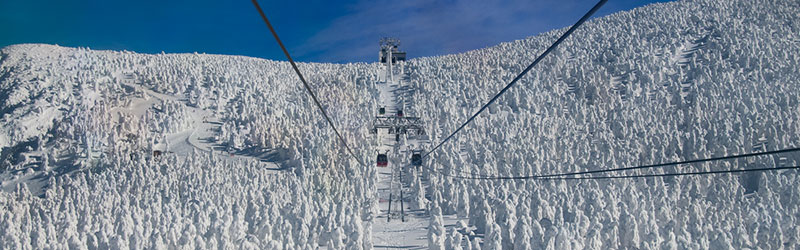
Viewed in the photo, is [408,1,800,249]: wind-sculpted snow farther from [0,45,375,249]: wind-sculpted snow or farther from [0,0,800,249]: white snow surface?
[0,45,375,249]: wind-sculpted snow

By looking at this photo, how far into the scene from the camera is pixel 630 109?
5177 inches

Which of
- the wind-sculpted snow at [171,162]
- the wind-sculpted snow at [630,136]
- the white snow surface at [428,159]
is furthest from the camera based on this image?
the wind-sculpted snow at [171,162]

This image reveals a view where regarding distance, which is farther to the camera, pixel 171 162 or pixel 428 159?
pixel 171 162

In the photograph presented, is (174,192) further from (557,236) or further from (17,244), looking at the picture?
(557,236)

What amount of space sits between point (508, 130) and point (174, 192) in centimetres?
6362

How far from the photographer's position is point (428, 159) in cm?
8756

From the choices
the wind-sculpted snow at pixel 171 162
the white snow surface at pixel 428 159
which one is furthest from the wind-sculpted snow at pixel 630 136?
the wind-sculpted snow at pixel 171 162

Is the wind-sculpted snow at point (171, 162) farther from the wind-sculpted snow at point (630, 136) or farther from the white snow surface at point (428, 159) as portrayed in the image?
the wind-sculpted snow at point (630, 136)

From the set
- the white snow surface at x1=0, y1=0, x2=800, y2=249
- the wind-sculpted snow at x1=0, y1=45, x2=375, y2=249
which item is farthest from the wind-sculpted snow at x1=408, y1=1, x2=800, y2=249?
the wind-sculpted snow at x1=0, y1=45, x2=375, y2=249

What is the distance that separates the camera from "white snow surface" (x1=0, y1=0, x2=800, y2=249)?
199 feet

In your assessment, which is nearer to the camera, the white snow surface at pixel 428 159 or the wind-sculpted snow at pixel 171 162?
the white snow surface at pixel 428 159

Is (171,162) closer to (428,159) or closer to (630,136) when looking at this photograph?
(428,159)

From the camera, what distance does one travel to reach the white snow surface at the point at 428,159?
6072cm

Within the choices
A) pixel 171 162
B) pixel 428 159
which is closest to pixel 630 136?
pixel 428 159
